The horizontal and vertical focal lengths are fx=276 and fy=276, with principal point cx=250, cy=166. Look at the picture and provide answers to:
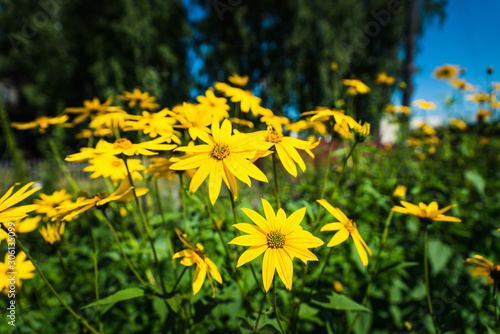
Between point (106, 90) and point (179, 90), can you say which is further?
point (179, 90)

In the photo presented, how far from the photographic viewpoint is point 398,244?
56.4 inches

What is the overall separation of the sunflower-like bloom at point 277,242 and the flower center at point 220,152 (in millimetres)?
154

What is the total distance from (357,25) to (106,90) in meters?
11.9

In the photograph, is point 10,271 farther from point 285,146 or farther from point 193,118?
point 285,146

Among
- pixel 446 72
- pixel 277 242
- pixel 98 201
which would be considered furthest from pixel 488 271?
pixel 446 72

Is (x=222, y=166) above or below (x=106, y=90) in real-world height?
below

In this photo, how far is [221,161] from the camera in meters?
0.69

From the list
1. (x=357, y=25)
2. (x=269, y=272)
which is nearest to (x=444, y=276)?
(x=269, y=272)

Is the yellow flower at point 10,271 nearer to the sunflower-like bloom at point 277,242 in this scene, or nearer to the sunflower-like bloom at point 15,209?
the sunflower-like bloom at point 15,209

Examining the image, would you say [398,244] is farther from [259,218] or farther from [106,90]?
[106,90]

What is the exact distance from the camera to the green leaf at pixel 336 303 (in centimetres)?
75

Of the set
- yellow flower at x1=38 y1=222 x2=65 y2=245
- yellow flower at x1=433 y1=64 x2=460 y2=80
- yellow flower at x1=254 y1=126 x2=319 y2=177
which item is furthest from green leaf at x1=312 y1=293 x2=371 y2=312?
yellow flower at x1=433 y1=64 x2=460 y2=80

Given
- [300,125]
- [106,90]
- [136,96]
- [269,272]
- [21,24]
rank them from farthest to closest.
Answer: [21,24] < [106,90] < [136,96] < [300,125] < [269,272]

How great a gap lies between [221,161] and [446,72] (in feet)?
11.0
